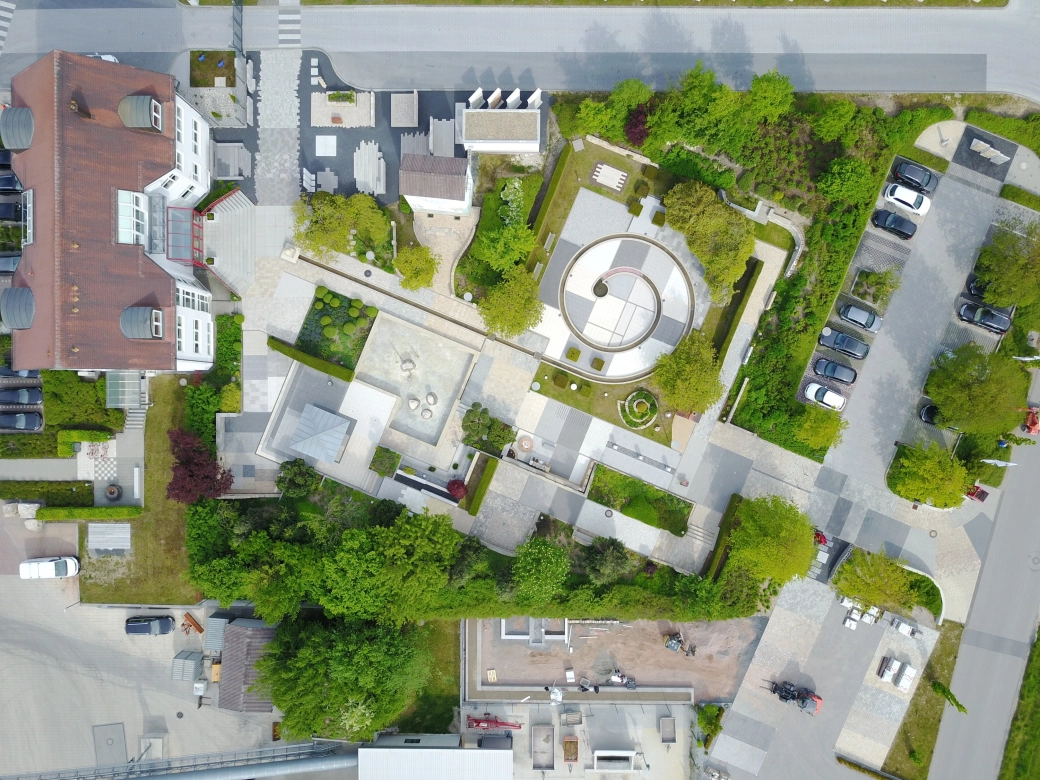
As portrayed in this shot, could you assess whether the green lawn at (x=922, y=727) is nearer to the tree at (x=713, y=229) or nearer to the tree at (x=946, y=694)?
the tree at (x=946, y=694)

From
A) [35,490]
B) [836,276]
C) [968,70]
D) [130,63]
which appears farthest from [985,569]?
[130,63]

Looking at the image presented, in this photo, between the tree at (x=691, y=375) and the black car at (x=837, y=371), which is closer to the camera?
the tree at (x=691, y=375)

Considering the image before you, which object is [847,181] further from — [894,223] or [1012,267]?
[1012,267]

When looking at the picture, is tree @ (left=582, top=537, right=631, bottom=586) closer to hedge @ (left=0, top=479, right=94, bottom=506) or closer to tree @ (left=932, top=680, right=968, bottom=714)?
tree @ (left=932, top=680, right=968, bottom=714)

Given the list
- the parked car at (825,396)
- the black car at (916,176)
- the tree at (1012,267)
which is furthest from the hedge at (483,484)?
the tree at (1012,267)

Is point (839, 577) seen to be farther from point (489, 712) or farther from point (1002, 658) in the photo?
point (489, 712)

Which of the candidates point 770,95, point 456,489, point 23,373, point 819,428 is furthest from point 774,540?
point 23,373
